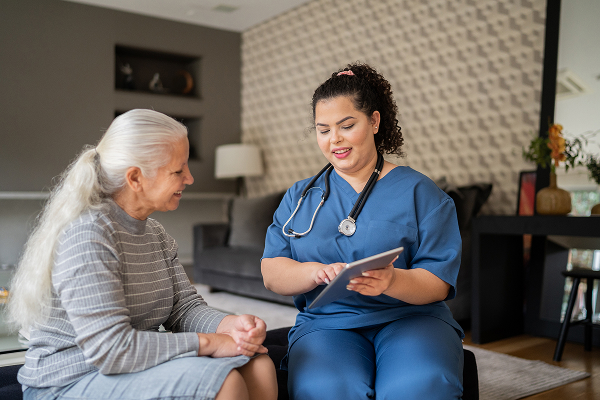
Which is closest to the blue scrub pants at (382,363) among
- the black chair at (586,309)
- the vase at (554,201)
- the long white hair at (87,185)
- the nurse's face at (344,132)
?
the nurse's face at (344,132)

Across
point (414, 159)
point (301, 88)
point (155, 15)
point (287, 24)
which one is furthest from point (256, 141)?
point (414, 159)

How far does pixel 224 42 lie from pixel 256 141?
125cm

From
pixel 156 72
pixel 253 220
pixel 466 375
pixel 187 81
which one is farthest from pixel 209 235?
pixel 466 375

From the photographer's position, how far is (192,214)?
612 cm

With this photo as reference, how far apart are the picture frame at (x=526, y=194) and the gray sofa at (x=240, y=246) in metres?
0.21

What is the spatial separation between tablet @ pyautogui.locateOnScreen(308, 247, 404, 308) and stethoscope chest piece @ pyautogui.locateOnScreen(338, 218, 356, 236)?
0.25 m

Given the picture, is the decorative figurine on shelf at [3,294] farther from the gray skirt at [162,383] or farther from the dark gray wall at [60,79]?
the dark gray wall at [60,79]

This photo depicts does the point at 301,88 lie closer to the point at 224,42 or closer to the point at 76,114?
the point at 224,42

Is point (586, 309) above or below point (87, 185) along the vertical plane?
below

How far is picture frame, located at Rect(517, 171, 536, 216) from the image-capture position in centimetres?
331

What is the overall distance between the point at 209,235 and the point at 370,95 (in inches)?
137

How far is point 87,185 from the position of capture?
1.13 m

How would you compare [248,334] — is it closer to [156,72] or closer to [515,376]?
[515,376]

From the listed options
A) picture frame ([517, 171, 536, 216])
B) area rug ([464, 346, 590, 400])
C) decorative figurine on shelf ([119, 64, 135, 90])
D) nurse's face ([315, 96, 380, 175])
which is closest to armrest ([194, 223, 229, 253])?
decorative figurine on shelf ([119, 64, 135, 90])
